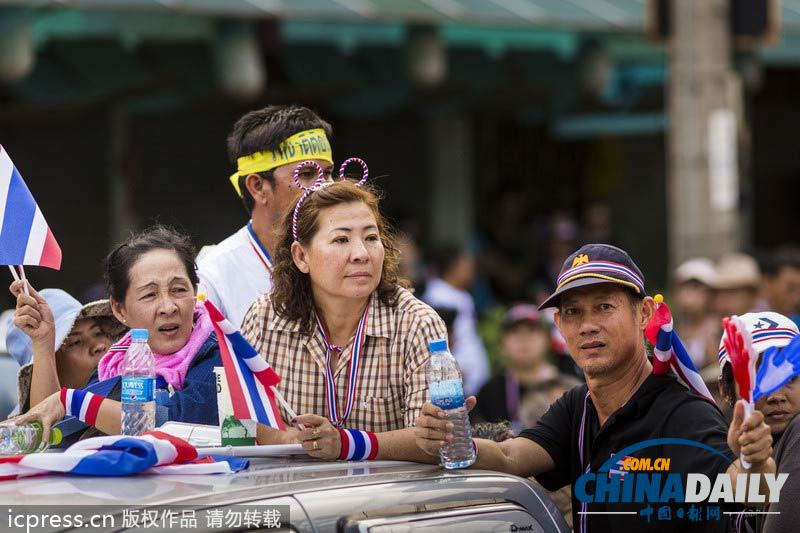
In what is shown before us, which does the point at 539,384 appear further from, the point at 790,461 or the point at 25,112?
the point at 25,112

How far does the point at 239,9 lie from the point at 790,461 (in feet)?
25.8

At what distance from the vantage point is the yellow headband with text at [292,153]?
18.0 feet

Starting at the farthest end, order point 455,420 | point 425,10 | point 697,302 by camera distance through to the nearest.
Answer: point 425,10, point 697,302, point 455,420

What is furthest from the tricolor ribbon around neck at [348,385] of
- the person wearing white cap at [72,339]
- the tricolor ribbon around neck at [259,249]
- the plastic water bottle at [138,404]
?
the person wearing white cap at [72,339]

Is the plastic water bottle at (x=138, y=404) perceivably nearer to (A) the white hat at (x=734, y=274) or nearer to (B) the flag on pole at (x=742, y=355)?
(B) the flag on pole at (x=742, y=355)

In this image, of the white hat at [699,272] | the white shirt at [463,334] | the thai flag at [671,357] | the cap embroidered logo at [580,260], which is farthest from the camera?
the white shirt at [463,334]

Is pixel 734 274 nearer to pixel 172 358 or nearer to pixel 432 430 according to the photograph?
pixel 172 358

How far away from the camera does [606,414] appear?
4422mm

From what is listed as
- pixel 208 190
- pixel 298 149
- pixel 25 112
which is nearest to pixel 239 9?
pixel 25 112

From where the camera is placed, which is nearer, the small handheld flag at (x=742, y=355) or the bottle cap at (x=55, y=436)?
the small handheld flag at (x=742, y=355)

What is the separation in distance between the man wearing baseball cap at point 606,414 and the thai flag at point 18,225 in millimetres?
1533

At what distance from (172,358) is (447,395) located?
112 centimetres

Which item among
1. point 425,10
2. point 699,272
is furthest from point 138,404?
point 425,10

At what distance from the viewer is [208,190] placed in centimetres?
1463
